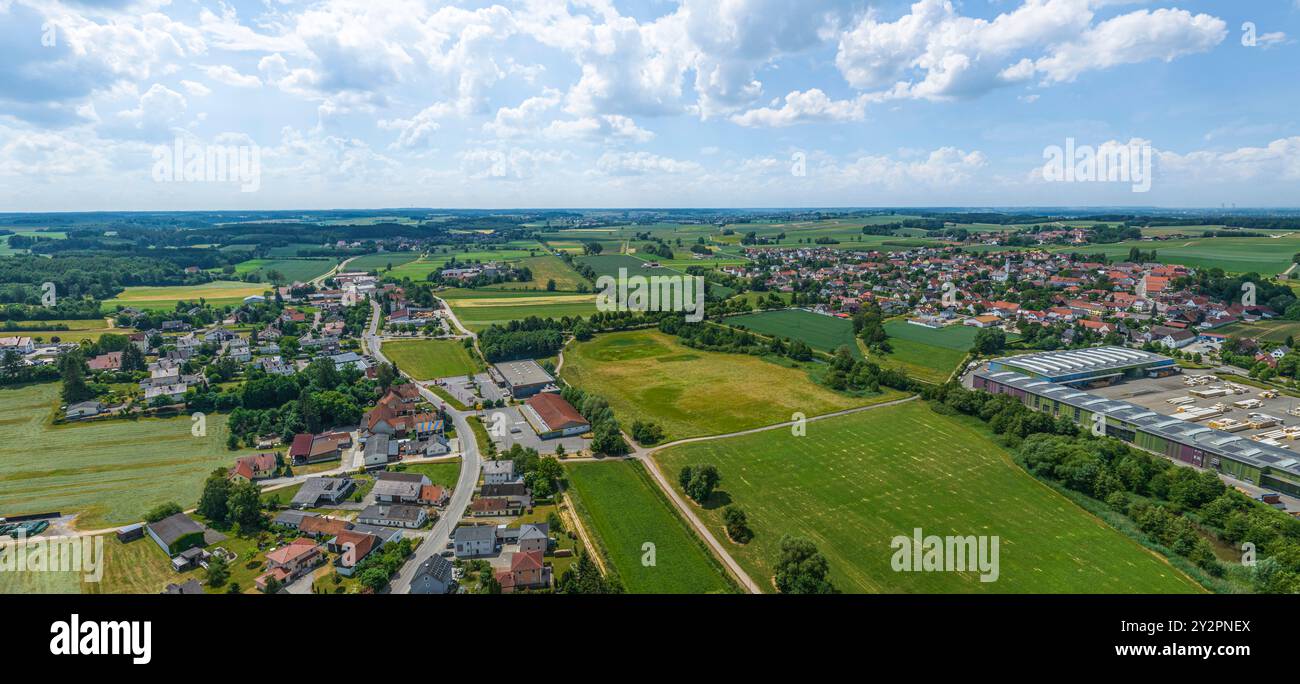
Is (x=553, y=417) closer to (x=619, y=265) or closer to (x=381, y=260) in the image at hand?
(x=619, y=265)

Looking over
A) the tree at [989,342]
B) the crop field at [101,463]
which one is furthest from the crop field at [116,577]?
the tree at [989,342]

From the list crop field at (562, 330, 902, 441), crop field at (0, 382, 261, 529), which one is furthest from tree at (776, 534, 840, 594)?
crop field at (0, 382, 261, 529)

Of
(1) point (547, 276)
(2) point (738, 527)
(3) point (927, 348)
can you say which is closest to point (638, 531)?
(2) point (738, 527)

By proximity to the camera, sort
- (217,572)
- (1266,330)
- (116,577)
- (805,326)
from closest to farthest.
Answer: (217,572)
(116,577)
(1266,330)
(805,326)

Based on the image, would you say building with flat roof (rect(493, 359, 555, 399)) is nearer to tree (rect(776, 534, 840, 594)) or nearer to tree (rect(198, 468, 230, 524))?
tree (rect(198, 468, 230, 524))

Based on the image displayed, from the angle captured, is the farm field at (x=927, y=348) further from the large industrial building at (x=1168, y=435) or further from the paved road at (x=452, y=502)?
the paved road at (x=452, y=502)

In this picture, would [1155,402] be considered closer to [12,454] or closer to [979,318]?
[979,318]
